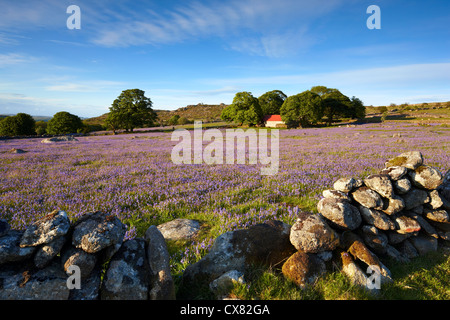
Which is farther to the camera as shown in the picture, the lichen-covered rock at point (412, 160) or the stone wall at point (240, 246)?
the lichen-covered rock at point (412, 160)

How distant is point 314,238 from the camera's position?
298cm

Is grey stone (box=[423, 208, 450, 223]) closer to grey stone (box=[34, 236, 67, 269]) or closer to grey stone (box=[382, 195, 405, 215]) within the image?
grey stone (box=[382, 195, 405, 215])

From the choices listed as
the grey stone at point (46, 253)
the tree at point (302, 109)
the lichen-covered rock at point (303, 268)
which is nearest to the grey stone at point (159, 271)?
the grey stone at point (46, 253)

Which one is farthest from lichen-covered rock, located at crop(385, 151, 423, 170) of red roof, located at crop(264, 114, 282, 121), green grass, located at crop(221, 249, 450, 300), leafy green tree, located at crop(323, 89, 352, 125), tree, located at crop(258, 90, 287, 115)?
tree, located at crop(258, 90, 287, 115)

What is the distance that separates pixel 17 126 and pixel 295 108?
76.9m

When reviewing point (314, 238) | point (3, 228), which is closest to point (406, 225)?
point (314, 238)

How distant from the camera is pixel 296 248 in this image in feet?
10.3

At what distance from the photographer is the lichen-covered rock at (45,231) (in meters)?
2.02

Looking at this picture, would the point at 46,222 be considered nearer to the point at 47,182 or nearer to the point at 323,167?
the point at 47,182

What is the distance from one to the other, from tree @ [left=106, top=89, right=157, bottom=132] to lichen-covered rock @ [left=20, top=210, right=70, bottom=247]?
2582 inches

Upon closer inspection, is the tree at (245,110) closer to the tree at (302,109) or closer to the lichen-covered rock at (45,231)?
the tree at (302,109)

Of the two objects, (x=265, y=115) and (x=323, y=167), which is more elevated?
(x=265, y=115)
